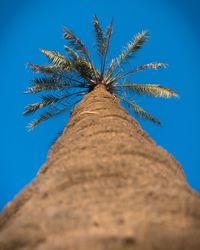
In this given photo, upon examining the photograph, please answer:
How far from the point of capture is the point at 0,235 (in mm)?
2436

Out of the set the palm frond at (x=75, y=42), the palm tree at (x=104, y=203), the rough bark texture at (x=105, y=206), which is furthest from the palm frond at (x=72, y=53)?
the rough bark texture at (x=105, y=206)

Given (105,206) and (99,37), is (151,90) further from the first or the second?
(105,206)

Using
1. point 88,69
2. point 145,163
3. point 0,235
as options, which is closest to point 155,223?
point 0,235

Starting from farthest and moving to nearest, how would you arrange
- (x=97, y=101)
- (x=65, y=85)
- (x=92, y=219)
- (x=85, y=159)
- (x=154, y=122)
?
1. (x=154, y=122)
2. (x=65, y=85)
3. (x=97, y=101)
4. (x=85, y=159)
5. (x=92, y=219)

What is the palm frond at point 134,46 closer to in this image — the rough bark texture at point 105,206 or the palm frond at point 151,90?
the palm frond at point 151,90

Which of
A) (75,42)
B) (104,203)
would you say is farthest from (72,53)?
(104,203)

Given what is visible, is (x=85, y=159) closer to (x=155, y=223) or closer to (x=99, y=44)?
(x=155, y=223)

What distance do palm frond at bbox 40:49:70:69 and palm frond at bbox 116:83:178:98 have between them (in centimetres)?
211

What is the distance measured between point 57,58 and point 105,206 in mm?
11053

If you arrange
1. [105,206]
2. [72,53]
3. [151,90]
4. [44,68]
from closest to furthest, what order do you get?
[105,206], [44,68], [151,90], [72,53]

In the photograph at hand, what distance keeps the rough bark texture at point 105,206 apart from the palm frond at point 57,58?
30.0 ft

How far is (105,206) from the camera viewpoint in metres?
2.51

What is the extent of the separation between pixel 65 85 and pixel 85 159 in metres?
10.0

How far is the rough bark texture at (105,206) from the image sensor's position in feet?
6.92
